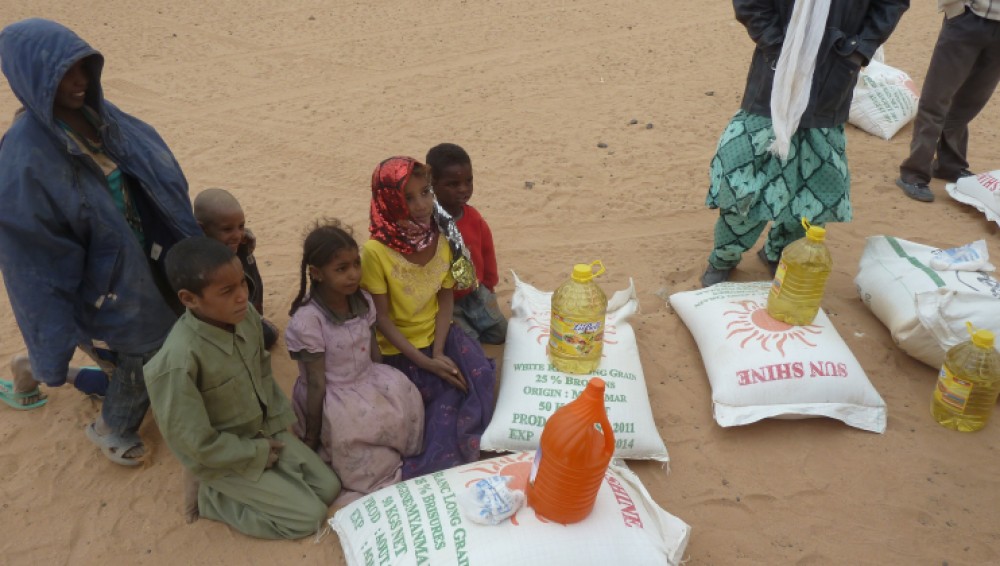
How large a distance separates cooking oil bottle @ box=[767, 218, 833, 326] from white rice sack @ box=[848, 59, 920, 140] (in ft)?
10.7

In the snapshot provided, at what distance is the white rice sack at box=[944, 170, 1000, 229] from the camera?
4.60 metres

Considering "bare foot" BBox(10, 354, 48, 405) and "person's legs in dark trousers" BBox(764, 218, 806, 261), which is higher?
"person's legs in dark trousers" BBox(764, 218, 806, 261)

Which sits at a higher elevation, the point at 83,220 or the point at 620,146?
the point at 83,220

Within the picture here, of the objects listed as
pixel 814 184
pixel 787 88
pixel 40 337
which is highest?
pixel 787 88

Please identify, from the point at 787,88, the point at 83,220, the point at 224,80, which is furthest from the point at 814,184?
the point at 224,80

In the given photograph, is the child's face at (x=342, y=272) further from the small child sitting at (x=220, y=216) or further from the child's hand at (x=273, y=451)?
the child's hand at (x=273, y=451)

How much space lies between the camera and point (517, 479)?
246 centimetres

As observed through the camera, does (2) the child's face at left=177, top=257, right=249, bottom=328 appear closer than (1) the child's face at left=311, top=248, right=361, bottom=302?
Yes

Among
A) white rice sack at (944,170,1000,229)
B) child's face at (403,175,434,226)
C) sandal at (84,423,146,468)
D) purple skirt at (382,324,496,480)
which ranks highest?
child's face at (403,175,434,226)

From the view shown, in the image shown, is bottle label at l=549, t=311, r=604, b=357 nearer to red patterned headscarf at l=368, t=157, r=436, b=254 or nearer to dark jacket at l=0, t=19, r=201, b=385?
red patterned headscarf at l=368, t=157, r=436, b=254

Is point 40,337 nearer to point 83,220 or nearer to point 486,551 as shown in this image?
point 83,220

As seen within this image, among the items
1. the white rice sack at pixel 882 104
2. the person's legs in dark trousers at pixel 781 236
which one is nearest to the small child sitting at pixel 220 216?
the person's legs in dark trousers at pixel 781 236

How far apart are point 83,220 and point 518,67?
5447 mm

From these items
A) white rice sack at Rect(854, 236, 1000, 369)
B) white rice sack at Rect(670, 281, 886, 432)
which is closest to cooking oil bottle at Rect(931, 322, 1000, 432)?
white rice sack at Rect(854, 236, 1000, 369)
